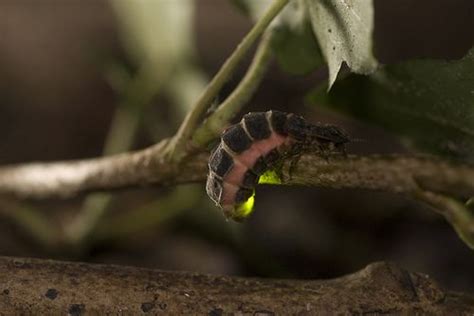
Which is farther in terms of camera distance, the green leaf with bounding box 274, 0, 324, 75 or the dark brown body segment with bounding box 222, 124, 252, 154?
the green leaf with bounding box 274, 0, 324, 75

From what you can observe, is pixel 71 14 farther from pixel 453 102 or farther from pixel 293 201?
pixel 453 102

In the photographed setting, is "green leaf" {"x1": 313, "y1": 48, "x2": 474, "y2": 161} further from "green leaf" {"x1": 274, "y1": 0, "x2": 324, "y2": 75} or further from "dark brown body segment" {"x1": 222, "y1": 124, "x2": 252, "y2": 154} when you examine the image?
"dark brown body segment" {"x1": 222, "y1": 124, "x2": 252, "y2": 154}

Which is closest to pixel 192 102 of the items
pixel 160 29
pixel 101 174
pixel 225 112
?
pixel 160 29

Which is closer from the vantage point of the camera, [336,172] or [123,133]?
[336,172]

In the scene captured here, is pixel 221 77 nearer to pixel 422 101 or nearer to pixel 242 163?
pixel 242 163

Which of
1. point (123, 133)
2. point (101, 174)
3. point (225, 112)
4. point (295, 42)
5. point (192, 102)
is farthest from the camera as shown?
point (123, 133)

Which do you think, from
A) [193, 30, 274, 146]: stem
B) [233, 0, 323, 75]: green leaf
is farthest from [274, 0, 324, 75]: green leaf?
[193, 30, 274, 146]: stem
